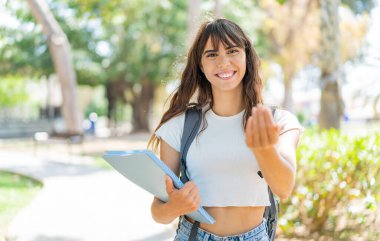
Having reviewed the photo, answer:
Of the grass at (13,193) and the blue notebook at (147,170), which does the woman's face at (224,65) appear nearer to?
the blue notebook at (147,170)

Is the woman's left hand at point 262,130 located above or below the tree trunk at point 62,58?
above

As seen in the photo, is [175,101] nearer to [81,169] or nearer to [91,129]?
[81,169]

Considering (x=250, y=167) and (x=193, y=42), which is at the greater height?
(x=193, y=42)

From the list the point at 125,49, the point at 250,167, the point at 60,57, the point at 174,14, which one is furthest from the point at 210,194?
the point at 125,49

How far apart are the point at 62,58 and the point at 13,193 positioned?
19.4 feet

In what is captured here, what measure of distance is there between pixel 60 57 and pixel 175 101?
12.6 metres

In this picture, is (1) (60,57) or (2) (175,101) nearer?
(2) (175,101)

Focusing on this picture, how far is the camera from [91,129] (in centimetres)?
3170

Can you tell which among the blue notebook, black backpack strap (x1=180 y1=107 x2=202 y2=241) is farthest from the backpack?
the blue notebook

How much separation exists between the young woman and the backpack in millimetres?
18

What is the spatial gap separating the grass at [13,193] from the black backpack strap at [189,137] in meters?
4.80

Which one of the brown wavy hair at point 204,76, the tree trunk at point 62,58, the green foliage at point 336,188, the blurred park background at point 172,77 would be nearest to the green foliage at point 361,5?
the blurred park background at point 172,77

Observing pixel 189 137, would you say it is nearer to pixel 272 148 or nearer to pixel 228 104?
pixel 228 104

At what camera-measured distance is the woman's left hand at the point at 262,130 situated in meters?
1.38
